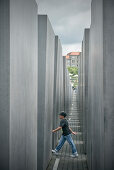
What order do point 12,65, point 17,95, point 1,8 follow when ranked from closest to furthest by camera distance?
point 1,8
point 12,65
point 17,95

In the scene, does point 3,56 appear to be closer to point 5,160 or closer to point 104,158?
point 5,160


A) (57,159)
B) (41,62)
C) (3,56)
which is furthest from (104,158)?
(57,159)

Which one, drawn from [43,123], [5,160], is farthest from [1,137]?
[43,123]

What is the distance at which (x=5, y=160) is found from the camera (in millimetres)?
3943

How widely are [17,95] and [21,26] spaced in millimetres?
1259

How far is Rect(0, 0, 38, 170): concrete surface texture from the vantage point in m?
3.85

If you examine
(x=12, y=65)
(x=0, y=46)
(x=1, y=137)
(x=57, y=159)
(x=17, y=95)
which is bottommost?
(x=57, y=159)

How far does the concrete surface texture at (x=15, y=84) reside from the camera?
3854 mm

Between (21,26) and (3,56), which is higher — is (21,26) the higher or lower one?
the higher one

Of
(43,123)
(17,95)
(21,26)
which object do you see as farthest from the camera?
(43,123)

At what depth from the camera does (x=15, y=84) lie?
14.2 ft

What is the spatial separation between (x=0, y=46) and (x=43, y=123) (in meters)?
4.47

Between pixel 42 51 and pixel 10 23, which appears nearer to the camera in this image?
pixel 10 23

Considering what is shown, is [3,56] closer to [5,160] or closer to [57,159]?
[5,160]
